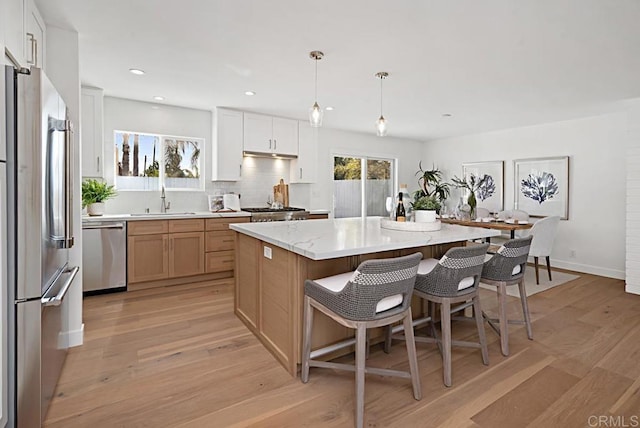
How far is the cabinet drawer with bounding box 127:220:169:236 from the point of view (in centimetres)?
383

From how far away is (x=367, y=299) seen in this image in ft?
5.52

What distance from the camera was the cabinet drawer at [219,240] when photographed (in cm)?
434

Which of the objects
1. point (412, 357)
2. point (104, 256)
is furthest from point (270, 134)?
point (412, 357)

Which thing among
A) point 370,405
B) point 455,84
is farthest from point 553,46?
point 370,405

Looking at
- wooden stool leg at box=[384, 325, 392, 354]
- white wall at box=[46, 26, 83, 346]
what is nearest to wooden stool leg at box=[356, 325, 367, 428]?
wooden stool leg at box=[384, 325, 392, 354]

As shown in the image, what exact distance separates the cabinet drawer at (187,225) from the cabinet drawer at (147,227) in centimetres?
7

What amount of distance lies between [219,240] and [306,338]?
274cm

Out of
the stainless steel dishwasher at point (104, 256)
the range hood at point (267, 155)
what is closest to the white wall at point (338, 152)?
the range hood at point (267, 155)

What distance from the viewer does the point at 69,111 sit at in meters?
2.41

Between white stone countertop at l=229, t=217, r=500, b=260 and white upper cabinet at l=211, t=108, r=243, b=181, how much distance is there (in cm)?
208

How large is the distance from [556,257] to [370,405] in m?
4.87

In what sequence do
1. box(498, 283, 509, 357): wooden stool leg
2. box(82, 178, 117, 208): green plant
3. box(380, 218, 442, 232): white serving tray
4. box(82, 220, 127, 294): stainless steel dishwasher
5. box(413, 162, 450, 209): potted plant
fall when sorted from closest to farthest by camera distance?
1. box(498, 283, 509, 357): wooden stool leg
2. box(380, 218, 442, 232): white serving tray
3. box(82, 220, 127, 294): stainless steel dishwasher
4. box(82, 178, 117, 208): green plant
5. box(413, 162, 450, 209): potted plant

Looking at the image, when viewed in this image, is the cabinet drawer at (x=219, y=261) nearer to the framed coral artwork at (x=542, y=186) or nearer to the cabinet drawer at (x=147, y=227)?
the cabinet drawer at (x=147, y=227)

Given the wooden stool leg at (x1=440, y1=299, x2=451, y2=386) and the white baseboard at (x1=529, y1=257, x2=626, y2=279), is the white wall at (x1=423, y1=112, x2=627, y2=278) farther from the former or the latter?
the wooden stool leg at (x1=440, y1=299, x2=451, y2=386)
